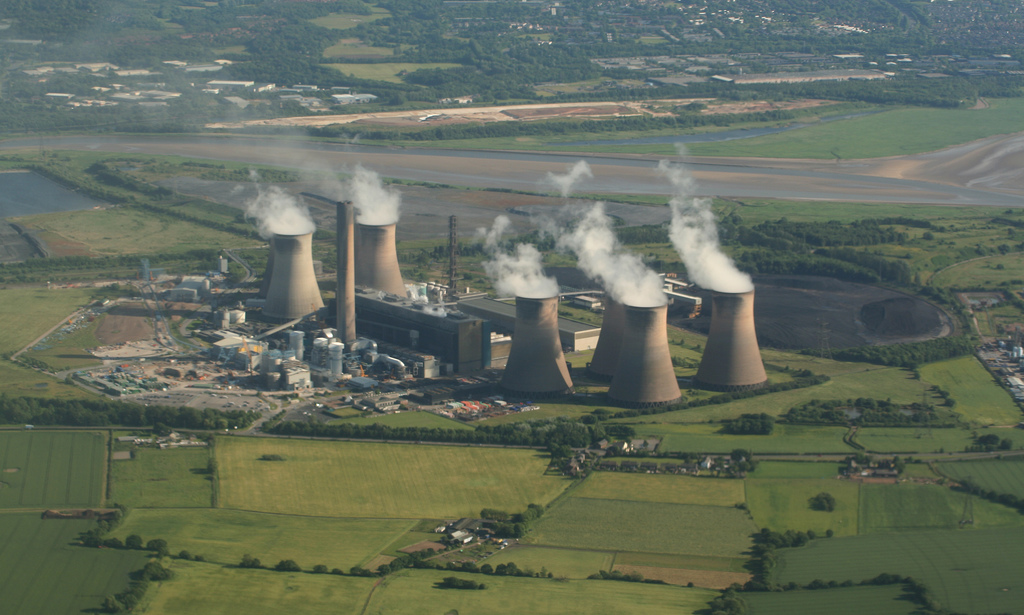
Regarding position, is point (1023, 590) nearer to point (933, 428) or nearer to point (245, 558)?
point (933, 428)

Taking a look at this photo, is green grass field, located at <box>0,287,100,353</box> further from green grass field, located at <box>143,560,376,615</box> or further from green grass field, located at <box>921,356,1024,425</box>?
green grass field, located at <box>921,356,1024,425</box>

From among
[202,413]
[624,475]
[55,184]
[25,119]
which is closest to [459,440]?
[624,475]

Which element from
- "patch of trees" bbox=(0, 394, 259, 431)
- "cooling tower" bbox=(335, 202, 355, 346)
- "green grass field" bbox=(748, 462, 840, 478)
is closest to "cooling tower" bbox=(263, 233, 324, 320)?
"cooling tower" bbox=(335, 202, 355, 346)

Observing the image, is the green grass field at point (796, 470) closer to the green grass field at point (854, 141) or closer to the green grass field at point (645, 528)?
the green grass field at point (645, 528)

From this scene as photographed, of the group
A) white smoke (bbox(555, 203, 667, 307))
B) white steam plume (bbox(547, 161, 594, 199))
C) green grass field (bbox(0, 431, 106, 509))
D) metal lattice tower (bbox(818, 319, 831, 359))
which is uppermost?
white smoke (bbox(555, 203, 667, 307))

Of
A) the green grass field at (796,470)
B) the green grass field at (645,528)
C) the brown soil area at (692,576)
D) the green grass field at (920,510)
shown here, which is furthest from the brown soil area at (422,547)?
the green grass field at (920,510)

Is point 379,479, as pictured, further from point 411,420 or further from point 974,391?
point 974,391

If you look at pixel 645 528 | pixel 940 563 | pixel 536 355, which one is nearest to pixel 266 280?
pixel 536 355
